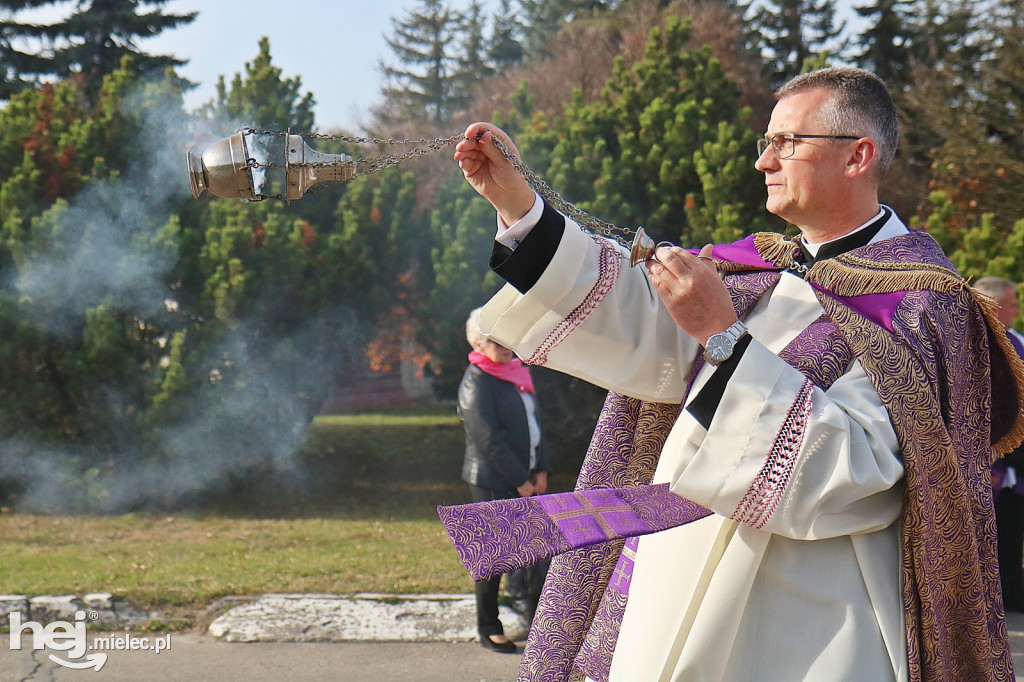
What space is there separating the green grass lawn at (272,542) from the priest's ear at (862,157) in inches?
183

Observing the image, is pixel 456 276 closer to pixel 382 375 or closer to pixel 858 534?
pixel 858 534

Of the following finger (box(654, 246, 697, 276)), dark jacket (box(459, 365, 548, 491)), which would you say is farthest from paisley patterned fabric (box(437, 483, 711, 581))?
dark jacket (box(459, 365, 548, 491))

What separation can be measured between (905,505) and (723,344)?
0.51m

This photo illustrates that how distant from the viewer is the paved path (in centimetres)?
491

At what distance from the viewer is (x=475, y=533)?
1.95 meters

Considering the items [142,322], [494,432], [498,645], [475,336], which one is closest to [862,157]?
[494,432]

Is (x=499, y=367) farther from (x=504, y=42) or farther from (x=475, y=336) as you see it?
(x=504, y=42)

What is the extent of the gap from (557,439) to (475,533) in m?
8.58

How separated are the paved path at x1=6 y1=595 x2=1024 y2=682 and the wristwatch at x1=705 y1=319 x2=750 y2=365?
3.49 metres

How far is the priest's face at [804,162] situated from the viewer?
2258mm

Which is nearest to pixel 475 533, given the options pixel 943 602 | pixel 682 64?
pixel 943 602

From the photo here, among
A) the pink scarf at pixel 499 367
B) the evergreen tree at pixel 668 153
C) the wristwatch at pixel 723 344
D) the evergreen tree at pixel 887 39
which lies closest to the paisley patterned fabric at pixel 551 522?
the wristwatch at pixel 723 344

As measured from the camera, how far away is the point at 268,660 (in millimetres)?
5109

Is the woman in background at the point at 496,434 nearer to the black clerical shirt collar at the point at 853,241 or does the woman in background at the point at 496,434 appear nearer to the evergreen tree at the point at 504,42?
the black clerical shirt collar at the point at 853,241
